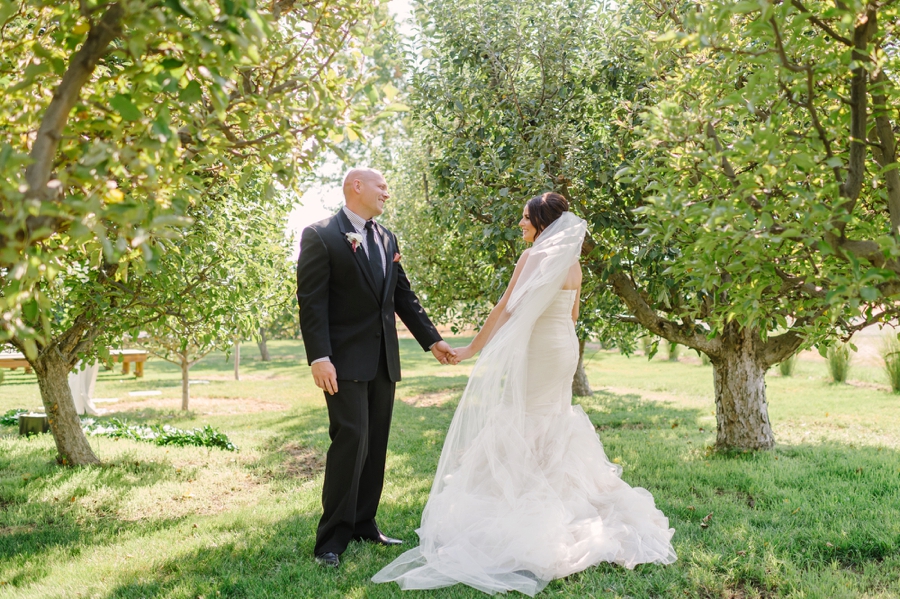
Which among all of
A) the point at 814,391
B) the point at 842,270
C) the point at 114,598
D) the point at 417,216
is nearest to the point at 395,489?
the point at 114,598

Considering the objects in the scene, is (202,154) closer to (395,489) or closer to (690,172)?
(690,172)

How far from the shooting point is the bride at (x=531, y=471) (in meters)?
3.94

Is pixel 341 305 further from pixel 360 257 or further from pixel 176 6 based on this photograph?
pixel 176 6

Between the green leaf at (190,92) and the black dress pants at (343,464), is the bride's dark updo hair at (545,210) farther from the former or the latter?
Answer: the green leaf at (190,92)

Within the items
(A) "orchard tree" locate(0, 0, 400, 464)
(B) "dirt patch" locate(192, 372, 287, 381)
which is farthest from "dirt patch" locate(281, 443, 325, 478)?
(B) "dirt patch" locate(192, 372, 287, 381)

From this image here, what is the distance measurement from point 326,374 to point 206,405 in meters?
12.0

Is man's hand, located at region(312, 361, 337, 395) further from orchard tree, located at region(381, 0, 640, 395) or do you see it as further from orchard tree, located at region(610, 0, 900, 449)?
orchard tree, located at region(381, 0, 640, 395)

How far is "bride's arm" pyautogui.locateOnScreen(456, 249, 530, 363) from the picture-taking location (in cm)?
486

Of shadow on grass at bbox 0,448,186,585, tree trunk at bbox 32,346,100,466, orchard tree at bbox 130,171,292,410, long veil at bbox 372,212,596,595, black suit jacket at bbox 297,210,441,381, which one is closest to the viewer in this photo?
long veil at bbox 372,212,596,595

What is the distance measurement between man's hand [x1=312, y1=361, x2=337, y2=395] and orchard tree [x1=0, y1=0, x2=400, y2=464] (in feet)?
4.53

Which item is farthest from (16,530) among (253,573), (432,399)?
(432,399)

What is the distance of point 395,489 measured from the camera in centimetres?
612

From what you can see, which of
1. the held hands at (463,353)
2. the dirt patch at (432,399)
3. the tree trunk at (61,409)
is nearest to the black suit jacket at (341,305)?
the held hands at (463,353)

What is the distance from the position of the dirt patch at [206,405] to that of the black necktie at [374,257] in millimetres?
9994
